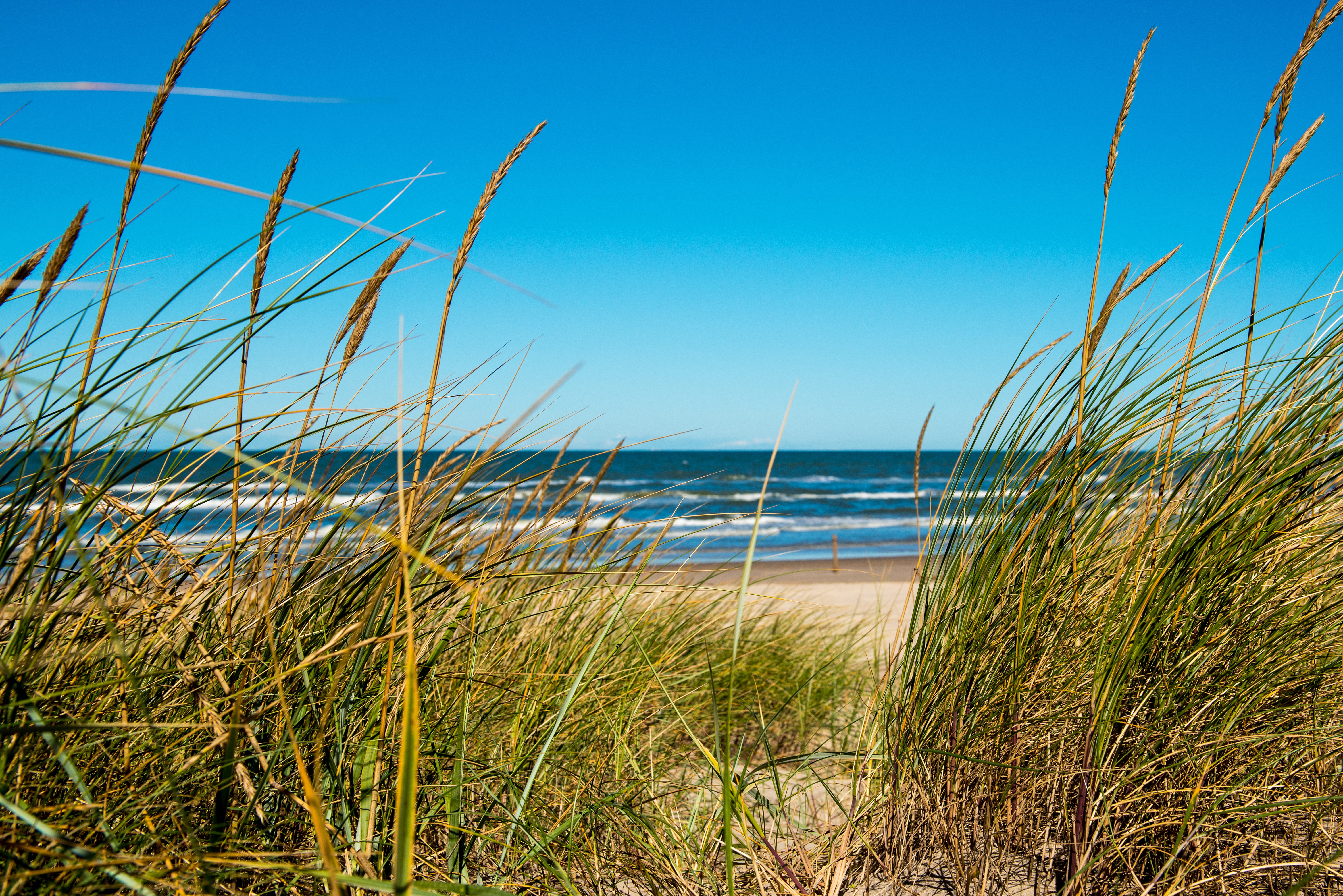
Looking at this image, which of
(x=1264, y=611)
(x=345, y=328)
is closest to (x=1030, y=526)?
(x=1264, y=611)

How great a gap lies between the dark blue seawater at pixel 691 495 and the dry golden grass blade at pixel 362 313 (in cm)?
19

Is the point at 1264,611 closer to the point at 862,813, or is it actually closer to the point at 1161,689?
the point at 1161,689

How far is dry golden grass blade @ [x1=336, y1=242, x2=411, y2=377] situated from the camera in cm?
123

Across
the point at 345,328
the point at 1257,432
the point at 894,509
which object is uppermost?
the point at 345,328

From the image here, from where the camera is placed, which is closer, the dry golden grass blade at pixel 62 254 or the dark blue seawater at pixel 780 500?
the dry golden grass blade at pixel 62 254

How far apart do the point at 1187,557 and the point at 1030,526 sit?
0.27 metres

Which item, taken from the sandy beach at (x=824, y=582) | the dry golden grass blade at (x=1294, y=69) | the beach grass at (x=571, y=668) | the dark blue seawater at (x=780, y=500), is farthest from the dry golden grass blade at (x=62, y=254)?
the dry golden grass blade at (x=1294, y=69)

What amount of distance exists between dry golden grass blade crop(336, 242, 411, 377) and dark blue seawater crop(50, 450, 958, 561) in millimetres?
185

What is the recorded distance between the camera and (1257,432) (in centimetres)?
145

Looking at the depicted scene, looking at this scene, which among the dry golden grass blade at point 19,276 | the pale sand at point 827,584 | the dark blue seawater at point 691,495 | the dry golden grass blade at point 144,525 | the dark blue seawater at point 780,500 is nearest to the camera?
the dry golden grass blade at point 19,276

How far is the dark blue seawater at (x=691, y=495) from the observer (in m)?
1.24

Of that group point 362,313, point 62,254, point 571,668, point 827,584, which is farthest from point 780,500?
point 62,254

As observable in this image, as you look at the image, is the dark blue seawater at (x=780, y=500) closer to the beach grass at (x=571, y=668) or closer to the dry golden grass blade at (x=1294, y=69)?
the beach grass at (x=571, y=668)

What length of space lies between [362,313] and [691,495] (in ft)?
2.52
